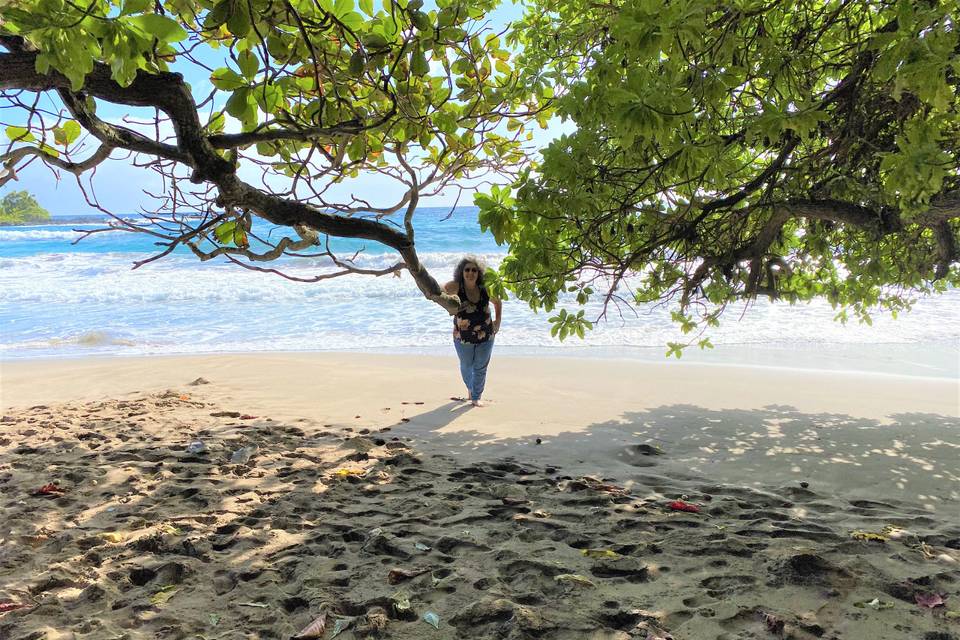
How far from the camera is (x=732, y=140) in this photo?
123 inches

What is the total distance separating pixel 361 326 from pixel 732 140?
1087cm

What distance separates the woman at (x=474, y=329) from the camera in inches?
259

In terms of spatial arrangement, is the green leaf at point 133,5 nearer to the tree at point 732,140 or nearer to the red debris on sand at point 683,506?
the tree at point 732,140

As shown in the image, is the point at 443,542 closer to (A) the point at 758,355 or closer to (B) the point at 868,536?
(B) the point at 868,536

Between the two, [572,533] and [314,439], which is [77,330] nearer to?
[314,439]

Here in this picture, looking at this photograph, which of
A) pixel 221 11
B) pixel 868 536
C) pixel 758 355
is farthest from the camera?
pixel 758 355

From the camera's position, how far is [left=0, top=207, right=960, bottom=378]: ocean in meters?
10.3

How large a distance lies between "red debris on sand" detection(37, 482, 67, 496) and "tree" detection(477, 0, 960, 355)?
2.95 metres

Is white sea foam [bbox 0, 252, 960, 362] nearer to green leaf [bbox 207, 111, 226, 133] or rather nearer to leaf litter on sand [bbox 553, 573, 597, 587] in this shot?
leaf litter on sand [bbox 553, 573, 597, 587]

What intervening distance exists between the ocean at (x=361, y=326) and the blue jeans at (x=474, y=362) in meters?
1.47

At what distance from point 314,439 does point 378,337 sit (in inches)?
285

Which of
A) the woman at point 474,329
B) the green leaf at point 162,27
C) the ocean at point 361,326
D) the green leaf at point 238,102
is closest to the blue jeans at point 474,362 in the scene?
the woman at point 474,329

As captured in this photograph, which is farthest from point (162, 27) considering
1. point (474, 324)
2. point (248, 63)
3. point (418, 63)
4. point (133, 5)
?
point (474, 324)

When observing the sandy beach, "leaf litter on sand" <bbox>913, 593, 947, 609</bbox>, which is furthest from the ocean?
"leaf litter on sand" <bbox>913, 593, 947, 609</bbox>
